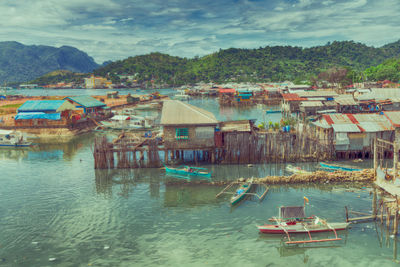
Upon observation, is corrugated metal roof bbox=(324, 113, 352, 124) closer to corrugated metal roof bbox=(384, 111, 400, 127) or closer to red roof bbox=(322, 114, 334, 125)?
red roof bbox=(322, 114, 334, 125)

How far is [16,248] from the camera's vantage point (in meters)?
17.9

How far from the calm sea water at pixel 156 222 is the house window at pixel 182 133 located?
405cm

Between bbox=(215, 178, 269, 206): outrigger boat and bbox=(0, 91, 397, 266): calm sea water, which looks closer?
bbox=(0, 91, 397, 266): calm sea water

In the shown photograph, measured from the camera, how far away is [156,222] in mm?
20766

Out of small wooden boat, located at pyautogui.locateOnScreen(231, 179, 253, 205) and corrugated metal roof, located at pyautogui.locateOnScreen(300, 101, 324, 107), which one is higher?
corrugated metal roof, located at pyautogui.locateOnScreen(300, 101, 324, 107)

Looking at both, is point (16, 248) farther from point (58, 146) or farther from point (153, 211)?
point (58, 146)

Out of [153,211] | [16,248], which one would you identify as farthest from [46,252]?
[153,211]

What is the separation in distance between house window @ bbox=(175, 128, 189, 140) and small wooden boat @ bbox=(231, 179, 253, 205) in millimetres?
8178

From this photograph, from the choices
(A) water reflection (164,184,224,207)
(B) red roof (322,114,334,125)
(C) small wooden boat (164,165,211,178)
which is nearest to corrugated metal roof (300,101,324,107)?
(B) red roof (322,114,334,125)

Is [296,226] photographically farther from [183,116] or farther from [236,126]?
[183,116]

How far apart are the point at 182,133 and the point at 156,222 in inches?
459

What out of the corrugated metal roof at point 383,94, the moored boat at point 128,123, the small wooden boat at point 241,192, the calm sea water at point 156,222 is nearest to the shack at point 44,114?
the moored boat at point 128,123

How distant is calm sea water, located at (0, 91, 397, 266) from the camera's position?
54.9 feet

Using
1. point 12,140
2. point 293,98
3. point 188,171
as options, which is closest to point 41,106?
point 12,140
